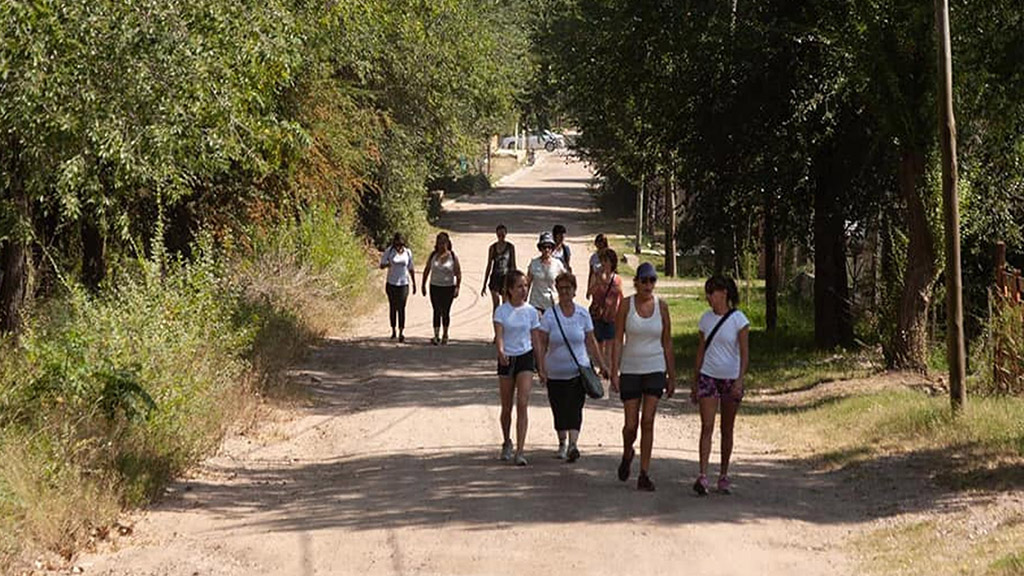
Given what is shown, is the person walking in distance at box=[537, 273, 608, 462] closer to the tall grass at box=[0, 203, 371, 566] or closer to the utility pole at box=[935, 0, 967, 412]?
the tall grass at box=[0, 203, 371, 566]

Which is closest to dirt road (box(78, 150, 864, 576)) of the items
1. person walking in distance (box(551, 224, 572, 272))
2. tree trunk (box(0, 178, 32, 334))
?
person walking in distance (box(551, 224, 572, 272))

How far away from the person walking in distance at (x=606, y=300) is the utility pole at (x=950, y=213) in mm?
3691

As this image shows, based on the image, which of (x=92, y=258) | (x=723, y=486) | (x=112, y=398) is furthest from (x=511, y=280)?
(x=92, y=258)

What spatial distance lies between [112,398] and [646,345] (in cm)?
433

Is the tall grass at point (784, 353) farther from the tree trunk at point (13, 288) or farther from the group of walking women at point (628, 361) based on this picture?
the tree trunk at point (13, 288)

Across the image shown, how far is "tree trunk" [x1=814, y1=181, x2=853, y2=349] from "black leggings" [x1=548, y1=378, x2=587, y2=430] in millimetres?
9888

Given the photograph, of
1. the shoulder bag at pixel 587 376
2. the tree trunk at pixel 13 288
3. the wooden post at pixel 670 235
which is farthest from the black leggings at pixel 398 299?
the wooden post at pixel 670 235

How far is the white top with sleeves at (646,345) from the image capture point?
11.2m

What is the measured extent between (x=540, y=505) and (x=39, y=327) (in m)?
6.61

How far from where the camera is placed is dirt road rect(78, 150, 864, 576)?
931 centimetres

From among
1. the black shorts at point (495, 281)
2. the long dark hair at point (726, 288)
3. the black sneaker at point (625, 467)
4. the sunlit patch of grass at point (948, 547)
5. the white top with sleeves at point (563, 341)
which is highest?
the long dark hair at point (726, 288)

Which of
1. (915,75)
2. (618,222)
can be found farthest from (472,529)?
(618,222)

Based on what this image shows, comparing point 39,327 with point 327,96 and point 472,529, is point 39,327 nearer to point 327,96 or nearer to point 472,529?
point 472,529

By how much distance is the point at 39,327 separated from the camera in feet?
49.1
